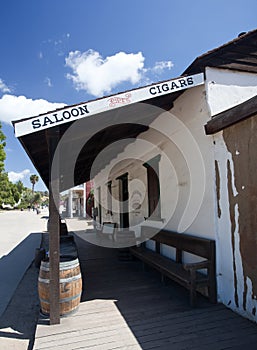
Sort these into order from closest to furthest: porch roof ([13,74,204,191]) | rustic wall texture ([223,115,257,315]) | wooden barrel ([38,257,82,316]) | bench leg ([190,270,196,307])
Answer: porch roof ([13,74,204,191])
rustic wall texture ([223,115,257,315])
wooden barrel ([38,257,82,316])
bench leg ([190,270,196,307])

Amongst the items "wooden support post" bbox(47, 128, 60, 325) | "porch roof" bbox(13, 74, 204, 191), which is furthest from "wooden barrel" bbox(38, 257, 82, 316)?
"porch roof" bbox(13, 74, 204, 191)

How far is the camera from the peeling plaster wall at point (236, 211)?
282 centimetres

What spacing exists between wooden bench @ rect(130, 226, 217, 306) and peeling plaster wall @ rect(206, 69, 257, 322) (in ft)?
0.37

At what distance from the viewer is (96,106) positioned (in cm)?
276

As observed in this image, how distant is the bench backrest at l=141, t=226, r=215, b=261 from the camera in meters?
3.38

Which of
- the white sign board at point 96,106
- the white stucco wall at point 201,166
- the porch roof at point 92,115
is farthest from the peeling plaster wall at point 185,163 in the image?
the white sign board at point 96,106

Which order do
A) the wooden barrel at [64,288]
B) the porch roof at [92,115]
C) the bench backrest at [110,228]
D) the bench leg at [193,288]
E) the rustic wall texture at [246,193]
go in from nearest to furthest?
the porch roof at [92,115] < the rustic wall texture at [246,193] < the wooden barrel at [64,288] < the bench leg at [193,288] < the bench backrest at [110,228]

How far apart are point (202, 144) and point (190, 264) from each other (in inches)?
66.8

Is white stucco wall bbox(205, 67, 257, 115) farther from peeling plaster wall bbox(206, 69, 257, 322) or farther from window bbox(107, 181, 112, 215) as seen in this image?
window bbox(107, 181, 112, 215)

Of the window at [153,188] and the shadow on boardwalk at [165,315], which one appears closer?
the shadow on boardwalk at [165,315]

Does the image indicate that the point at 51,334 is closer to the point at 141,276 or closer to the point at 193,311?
the point at 193,311

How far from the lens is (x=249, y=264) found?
2.86 metres

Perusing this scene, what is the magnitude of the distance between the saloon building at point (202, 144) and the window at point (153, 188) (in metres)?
0.06

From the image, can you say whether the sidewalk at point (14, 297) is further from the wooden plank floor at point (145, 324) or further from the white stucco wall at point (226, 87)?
the white stucco wall at point (226, 87)
